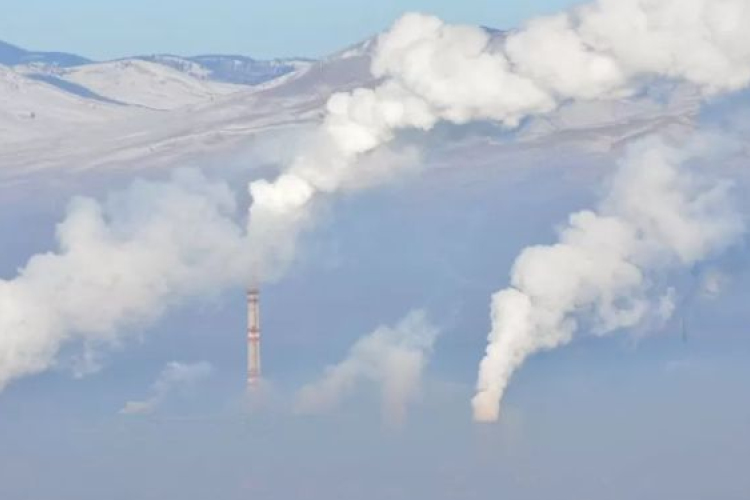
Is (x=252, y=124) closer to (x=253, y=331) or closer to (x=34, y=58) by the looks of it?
(x=253, y=331)

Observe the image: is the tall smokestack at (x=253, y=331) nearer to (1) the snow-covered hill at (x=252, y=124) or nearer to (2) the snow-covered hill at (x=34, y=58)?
(1) the snow-covered hill at (x=252, y=124)

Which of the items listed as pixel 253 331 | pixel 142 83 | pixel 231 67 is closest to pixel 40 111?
pixel 142 83

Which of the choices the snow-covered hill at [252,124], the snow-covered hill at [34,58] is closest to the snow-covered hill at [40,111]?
the snow-covered hill at [252,124]

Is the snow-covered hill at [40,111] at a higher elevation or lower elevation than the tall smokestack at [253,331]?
higher

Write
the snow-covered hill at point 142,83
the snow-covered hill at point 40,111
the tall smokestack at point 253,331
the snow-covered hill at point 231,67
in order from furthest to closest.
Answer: the snow-covered hill at point 231,67 < the snow-covered hill at point 142,83 < the snow-covered hill at point 40,111 < the tall smokestack at point 253,331

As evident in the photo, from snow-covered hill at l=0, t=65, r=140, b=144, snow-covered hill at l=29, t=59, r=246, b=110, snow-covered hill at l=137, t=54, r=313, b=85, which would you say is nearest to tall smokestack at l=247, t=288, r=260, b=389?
snow-covered hill at l=0, t=65, r=140, b=144

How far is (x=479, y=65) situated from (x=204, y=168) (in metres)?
32.0

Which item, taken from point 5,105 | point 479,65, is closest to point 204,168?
point 479,65

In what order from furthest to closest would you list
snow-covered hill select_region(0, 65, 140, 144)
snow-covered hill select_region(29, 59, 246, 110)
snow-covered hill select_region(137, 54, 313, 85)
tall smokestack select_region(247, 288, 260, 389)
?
snow-covered hill select_region(137, 54, 313, 85), snow-covered hill select_region(29, 59, 246, 110), snow-covered hill select_region(0, 65, 140, 144), tall smokestack select_region(247, 288, 260, 389)

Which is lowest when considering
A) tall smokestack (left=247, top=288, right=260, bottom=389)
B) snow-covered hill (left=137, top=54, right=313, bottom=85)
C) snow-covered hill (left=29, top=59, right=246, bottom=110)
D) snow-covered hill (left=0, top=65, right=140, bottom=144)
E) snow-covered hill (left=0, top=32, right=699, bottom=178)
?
tall smokestack (left=247, top=288, right=260, bottom=389)

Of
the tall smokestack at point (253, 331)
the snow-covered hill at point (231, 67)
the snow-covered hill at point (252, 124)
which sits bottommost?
the tall smokestack at point (253, 331)

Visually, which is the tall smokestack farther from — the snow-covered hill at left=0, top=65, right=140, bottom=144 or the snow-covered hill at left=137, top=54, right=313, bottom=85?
the snow-covered hill at left=137, top=54, right=313, bottom=85

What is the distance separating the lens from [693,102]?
66875mm

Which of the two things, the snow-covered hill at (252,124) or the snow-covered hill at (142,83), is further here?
the snow-covered hill at (142,83)
